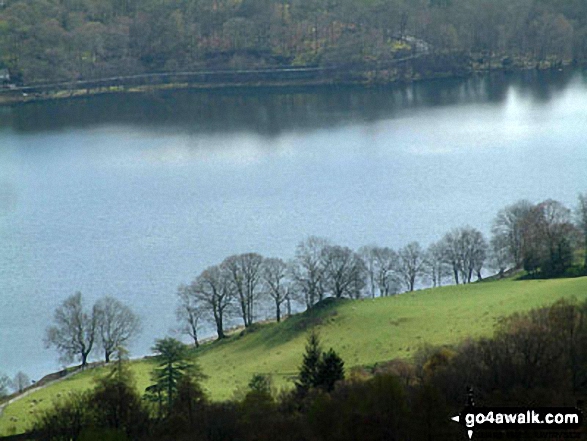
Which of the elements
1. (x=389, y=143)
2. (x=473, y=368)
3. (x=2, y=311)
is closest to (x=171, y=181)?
(x=389, y=143)

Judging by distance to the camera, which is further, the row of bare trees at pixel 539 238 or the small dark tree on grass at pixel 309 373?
the row of bare trees at pixel 539 238

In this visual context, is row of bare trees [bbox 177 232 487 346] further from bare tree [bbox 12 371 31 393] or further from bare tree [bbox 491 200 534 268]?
bare tree [bbox 12 371 31 393]

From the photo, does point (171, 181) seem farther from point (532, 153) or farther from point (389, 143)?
point (532, 153)

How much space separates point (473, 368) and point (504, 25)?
79.4 m

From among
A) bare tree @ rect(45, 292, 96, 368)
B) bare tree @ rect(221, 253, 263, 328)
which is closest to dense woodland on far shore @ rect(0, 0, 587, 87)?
bare tree @ rect(221, 253, 263, 328)

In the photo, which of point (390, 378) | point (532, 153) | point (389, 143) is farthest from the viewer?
point (389, 143)

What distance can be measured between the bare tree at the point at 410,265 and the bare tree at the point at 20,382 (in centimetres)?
1388

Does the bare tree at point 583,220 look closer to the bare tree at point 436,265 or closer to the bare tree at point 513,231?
the bare tree at point 513,231

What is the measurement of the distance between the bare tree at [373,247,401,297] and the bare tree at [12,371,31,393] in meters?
13.0

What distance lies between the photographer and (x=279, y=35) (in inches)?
3915

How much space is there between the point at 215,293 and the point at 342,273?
4456mm

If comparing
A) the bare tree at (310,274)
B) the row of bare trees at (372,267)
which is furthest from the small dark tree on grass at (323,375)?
the row of bare trees at (372,267)

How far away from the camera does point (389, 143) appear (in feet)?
218

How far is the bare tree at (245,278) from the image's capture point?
128 feet
